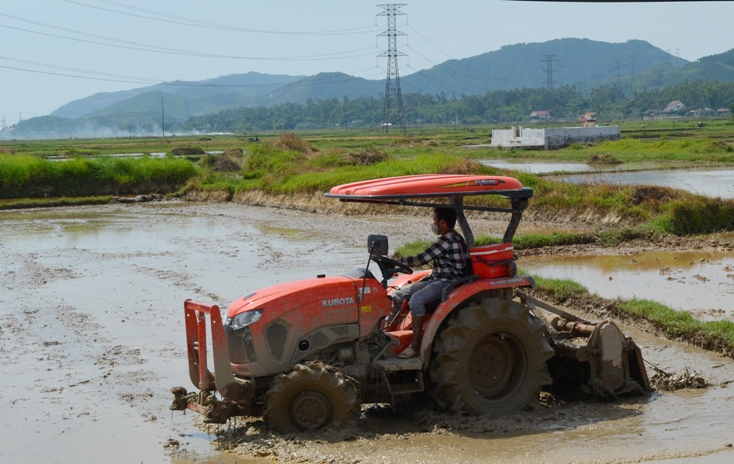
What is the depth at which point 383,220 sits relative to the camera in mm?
24016

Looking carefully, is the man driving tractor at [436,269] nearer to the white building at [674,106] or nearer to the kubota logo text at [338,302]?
the kubota logo text at [338,302]

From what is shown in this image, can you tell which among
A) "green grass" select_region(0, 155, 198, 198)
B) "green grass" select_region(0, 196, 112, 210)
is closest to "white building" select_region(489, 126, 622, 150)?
"green grass" select_region(0, 155, 198, 198)

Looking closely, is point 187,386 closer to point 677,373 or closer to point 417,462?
point 417,462

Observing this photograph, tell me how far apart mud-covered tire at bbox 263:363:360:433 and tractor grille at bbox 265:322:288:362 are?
246mm

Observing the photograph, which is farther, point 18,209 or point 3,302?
point 18,209

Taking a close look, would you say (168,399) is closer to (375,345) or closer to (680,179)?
(375,345)

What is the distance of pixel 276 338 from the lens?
7.01 metres

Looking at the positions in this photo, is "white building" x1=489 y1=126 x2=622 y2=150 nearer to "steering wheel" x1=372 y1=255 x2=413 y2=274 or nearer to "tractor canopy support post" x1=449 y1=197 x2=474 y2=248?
"tractor canopy support post" x1=449 y1=197 x2=474 y2=248

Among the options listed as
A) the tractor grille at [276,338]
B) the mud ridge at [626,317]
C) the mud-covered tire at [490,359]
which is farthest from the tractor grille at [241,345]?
the mud ridge at [626,317]

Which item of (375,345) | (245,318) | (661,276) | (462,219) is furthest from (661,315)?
(245,318)

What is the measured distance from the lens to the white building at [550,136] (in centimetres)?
5756

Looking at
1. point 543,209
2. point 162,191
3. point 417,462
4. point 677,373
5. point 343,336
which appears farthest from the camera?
point 162,191

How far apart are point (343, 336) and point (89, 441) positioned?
2433 millimetres

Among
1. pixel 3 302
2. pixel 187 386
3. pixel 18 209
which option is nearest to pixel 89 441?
pixel 187 386
